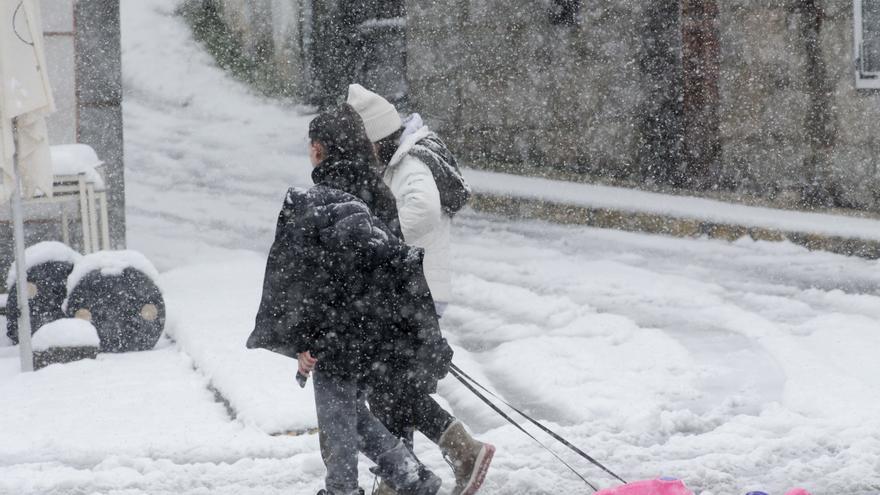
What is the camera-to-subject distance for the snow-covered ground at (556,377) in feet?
18.5

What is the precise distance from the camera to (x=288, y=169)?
55.9 feet

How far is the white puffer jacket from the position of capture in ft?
16.4

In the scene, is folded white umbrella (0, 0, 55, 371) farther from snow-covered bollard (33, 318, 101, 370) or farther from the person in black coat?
the person in black coat

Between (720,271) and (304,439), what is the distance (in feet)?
18.9

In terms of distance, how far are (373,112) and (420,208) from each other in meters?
0.42

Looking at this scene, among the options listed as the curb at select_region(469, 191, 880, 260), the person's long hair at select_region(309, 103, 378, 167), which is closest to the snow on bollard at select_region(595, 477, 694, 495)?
the person's long hair at select_region(309, 103, 378, 167)

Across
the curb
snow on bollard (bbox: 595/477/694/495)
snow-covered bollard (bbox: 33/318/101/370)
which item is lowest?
the curb

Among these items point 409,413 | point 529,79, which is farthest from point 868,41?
point 409,413

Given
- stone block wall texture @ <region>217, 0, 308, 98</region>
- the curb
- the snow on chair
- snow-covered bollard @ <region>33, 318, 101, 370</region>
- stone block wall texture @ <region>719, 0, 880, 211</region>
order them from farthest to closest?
1. stone block wall texture @ <region>217, 0, 308, 98</region>
2. stone block wall texture @ <region>719, 0, 880, 211</region>
3. the curb
4. the snow on chair
5. snow-covered bollard @ <region>33, 318, 101, 370</region>

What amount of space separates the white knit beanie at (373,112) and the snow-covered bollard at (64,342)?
12.1 feet

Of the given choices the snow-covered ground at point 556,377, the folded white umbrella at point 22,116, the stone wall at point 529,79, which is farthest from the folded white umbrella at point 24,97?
the stone wall at point 529,79

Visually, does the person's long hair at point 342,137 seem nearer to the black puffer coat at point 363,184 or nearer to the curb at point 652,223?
the black puffer coat at point 363,184

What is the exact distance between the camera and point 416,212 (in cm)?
500

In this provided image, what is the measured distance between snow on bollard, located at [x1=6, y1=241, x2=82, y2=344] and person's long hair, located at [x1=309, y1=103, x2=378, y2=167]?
14.2ft
